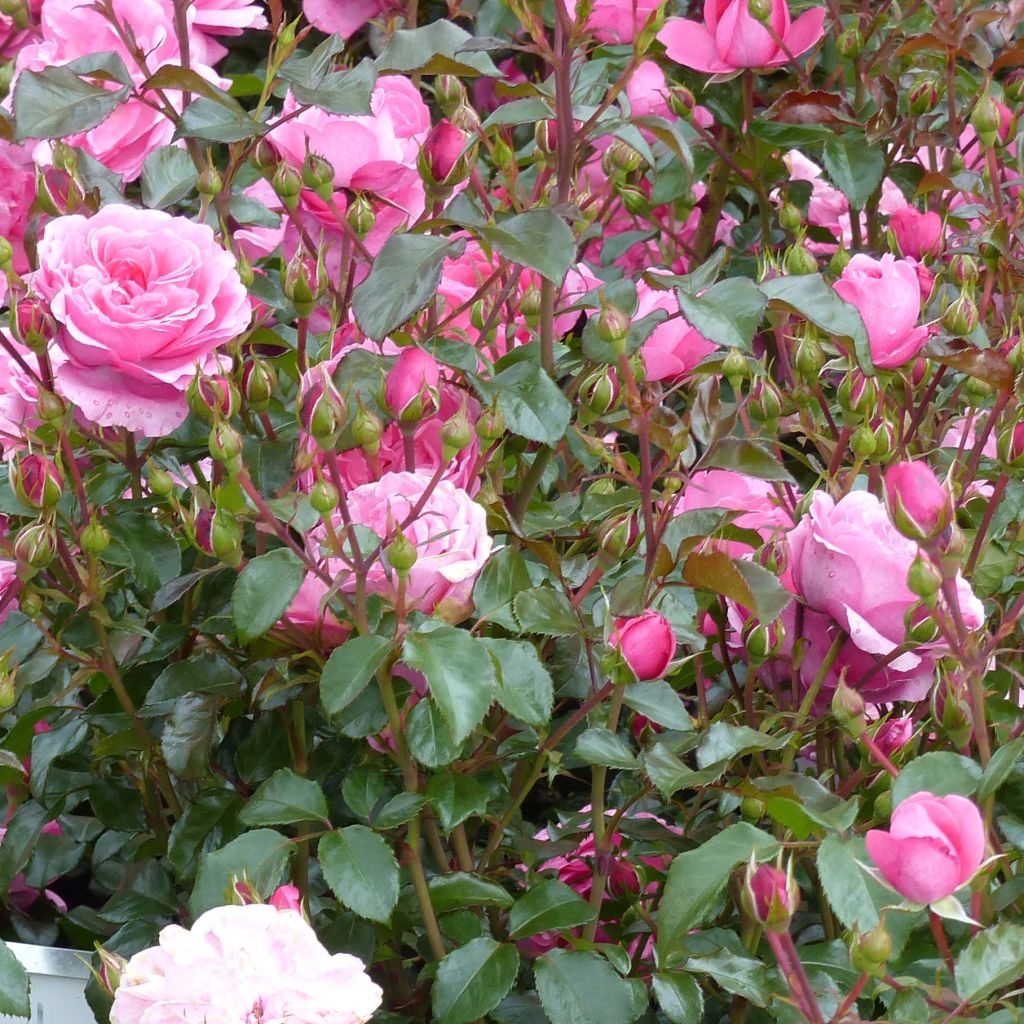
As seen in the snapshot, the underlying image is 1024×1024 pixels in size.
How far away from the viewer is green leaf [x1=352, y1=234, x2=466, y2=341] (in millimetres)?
731

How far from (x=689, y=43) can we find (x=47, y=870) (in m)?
0.80

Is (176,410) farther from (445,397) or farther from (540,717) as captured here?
(540,717)

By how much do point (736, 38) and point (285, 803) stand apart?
2.31 ft

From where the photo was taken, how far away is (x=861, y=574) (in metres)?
0.76

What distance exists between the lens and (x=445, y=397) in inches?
32.2

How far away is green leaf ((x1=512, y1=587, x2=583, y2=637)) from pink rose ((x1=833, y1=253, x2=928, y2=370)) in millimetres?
247

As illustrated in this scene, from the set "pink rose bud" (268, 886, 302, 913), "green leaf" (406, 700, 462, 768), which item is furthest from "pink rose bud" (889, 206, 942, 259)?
"pink rose bud" (268, 886, 302, 913)

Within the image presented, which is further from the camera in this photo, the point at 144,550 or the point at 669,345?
the point at 669,345

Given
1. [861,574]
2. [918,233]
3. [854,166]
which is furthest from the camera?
[854,166]

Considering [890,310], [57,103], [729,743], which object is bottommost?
[729,743]

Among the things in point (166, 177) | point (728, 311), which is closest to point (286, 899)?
point (728, 311)

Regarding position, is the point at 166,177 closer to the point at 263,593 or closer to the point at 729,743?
the point at 263,593

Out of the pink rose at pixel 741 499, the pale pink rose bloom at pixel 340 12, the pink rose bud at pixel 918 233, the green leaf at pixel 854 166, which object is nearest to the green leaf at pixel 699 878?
the pink rose at pixel 741 499

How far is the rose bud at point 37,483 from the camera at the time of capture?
725 millimetres
